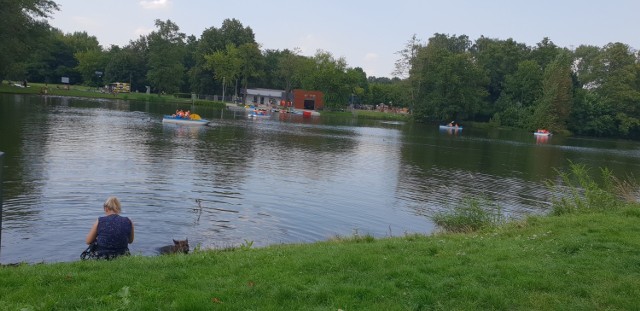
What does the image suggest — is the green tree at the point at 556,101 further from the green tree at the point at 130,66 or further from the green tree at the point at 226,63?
the green tree at the point at 130,66

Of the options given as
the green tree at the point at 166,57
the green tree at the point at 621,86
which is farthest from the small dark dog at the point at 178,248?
the green tree at the point at 166,57

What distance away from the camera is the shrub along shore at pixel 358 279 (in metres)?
6.20

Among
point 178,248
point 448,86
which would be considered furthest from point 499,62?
point 178,248

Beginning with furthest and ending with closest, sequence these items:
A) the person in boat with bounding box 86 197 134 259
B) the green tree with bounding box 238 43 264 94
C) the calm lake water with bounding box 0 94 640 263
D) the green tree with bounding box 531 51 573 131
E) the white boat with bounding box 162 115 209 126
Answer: the green tree with bounding box 238 43 264 94 < the green tree with bounding box 531 51 573 131 < the white boat with bounding box 162 115 209 126 < the calm lake water with bounding box 0 94 640 263 < the person in boat with bounding box 86 197 134 259

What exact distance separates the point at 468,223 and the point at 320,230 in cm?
446

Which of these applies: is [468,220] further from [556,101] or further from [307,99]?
[307,99]

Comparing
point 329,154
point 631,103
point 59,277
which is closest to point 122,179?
point 59,277

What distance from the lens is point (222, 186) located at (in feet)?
70.9

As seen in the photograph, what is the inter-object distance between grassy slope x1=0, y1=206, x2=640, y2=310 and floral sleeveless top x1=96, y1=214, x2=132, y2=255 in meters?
1.16

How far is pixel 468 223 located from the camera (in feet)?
52.2

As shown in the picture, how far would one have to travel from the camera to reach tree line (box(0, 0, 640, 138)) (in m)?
98.1

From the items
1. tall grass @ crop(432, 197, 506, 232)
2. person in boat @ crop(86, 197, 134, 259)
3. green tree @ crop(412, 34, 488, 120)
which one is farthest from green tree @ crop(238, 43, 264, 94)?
person in boat @ crop(86, 197, 134, 259)

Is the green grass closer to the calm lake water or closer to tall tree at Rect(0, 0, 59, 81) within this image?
tall tree at Rect(0, 0, 59, 81)

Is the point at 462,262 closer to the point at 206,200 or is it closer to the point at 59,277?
the point at 59,277
